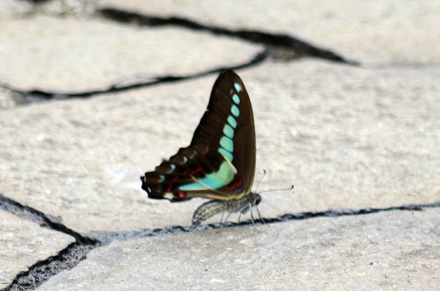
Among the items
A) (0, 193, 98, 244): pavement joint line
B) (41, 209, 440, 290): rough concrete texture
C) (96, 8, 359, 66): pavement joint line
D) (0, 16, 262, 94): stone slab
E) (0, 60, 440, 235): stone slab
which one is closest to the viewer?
(41, 209, 440, 290): rough concrete texture

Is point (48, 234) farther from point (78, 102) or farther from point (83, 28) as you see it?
point (83, 28)

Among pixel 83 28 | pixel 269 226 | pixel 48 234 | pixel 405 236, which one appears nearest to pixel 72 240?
pixel 48 234

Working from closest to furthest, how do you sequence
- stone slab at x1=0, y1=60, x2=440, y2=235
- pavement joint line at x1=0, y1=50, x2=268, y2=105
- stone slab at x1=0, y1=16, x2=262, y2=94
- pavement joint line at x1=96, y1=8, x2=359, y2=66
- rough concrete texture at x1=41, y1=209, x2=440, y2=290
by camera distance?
rough concrete texture at x1=41, y1=209, x2=440, y2=290
stone slab at x1=0, y1=60, x2=440, y2=235
pavement joint line at x1=0, y1=50, x2=268, y2=105
stone slab at x1=0, y1=16, x2=262, y2=94
pavement joint line at x1=96, y1=8, x2=359, y2=66

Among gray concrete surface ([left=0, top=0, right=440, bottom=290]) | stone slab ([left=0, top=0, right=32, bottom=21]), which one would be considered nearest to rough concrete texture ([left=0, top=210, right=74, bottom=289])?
gray concrete surface ([left=0, top=0, right=440, bottom=290])

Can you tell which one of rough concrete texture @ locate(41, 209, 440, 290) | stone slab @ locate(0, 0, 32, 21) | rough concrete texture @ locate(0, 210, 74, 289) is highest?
stone slab @ locate(0, 0, 32, 21)

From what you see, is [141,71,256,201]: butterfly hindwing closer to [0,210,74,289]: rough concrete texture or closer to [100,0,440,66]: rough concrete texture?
[0,210,74,289]: rough concrete texture

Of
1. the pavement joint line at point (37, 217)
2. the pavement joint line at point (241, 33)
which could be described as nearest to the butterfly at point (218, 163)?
the pavement joint line at point (37, 217)

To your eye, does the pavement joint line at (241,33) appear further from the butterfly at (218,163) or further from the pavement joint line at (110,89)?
the butterfly at (218,163)
